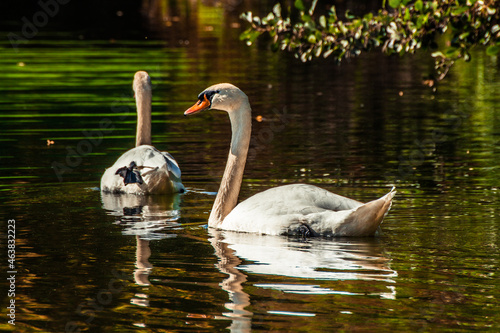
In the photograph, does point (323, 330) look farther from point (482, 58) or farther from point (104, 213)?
point (482, 58)

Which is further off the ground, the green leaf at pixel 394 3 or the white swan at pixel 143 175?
the green leaf at pixel 394 3

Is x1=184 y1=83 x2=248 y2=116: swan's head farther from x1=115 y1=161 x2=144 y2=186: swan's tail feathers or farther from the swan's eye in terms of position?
x1=115 y1=161 x2=144 y2=186: swan's tail feathers

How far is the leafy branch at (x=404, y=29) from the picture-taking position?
41.0 ft

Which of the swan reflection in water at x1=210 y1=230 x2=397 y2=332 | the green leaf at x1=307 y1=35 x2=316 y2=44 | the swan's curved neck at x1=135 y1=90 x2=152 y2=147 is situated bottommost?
→ the swan reflection in water at x1=210 y1=230 x2=397 y2=332

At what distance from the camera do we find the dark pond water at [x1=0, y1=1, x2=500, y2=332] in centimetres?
749

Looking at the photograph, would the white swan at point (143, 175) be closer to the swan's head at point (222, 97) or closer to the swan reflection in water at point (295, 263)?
the swan's head at point (222, 97)

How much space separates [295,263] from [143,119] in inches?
266

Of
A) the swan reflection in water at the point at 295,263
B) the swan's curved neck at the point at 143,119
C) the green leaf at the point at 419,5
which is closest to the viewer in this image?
the swan reflection in water at the point at 295,263

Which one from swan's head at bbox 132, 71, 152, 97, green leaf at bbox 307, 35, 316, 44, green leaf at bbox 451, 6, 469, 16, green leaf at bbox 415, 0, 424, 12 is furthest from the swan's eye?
swan's head at bbox 132, 71, 152, 97

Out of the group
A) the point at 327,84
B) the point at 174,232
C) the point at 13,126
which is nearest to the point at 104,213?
the point at 174,232

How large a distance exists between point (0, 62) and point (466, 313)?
27.3 meters

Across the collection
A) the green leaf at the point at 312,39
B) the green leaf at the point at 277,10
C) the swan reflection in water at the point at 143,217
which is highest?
the green leaf at the point at 277,10

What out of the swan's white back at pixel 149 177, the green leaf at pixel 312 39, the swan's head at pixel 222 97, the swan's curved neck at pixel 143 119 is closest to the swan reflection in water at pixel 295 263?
the swan's head at pixel 222 97

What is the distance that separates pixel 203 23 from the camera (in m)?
50.2
